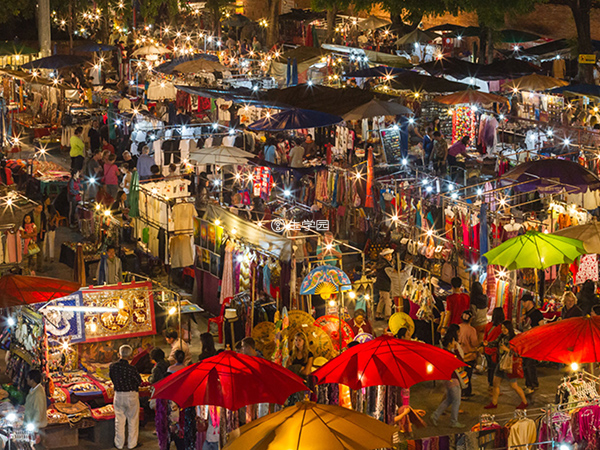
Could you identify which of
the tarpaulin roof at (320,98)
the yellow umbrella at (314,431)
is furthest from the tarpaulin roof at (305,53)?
the yellow umbrella at (314,431)

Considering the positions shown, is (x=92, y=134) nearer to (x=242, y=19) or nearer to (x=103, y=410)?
(x=103, y=410)

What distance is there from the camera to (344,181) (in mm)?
17828

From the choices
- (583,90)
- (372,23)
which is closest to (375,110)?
(583,90)

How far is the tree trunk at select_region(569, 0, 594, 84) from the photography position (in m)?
26.8

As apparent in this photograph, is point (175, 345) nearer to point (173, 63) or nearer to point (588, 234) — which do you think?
point (588, 234)

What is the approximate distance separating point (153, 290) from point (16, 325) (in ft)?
5.82

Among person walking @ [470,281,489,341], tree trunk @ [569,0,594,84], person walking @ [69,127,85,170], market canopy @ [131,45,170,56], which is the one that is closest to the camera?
person walking @ [470,281,489,341]

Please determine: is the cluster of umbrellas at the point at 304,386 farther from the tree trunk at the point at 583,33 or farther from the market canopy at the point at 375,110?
the tree trunk at the point at 583,33

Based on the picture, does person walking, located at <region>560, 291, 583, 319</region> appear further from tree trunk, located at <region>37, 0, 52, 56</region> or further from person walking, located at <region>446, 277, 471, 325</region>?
tree trunk, located at <region>37, 0, 52, 56</region>

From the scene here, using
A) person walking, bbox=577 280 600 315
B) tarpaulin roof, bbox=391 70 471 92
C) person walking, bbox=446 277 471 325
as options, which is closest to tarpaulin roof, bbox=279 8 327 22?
tarpaulin roof, bbox=391 70 471 92

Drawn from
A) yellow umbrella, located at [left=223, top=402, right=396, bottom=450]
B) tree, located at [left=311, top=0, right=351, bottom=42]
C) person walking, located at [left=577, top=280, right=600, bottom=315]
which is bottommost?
person walking, located at [left=577, top=280, right=600, bottom=315]

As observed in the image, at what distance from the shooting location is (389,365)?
9.32m

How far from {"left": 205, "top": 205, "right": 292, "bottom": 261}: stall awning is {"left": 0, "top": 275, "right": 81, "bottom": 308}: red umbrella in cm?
301

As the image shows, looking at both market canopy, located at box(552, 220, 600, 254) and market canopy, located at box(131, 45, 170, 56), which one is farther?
market canopy, located at box(131, 45, 170, 56)
